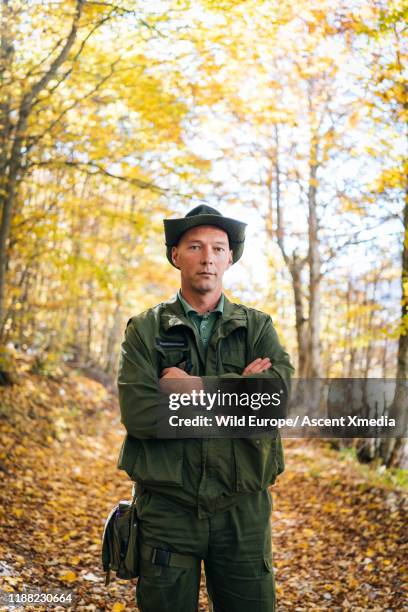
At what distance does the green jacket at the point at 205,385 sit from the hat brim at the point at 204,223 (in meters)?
0.32

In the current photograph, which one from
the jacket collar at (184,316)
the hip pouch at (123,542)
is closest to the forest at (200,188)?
the hip pouch at (123,542)

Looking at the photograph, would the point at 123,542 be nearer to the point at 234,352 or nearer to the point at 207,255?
the point at 234,352

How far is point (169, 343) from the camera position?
2783mm

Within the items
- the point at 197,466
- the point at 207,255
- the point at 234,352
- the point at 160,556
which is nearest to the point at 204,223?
the point at 207,255

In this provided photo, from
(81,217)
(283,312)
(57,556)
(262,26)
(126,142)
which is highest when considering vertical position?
(262,26)

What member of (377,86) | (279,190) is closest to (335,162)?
(279,190)

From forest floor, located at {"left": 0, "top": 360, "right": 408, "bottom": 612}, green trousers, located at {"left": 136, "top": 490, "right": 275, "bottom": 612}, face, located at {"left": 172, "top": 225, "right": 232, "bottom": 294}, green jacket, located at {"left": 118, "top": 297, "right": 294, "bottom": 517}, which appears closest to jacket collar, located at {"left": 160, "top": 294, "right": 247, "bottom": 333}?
green jacket, located at {"left": 118, "top": 297, "right": 294, "bottom": 517}

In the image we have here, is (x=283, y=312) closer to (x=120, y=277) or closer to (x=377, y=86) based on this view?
(x=120, y=277)

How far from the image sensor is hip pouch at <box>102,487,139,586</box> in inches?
106

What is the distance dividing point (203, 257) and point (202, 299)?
8.4 inches

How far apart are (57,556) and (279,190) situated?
29.6 feet

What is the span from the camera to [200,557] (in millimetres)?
2645

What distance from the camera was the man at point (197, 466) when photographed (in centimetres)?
258

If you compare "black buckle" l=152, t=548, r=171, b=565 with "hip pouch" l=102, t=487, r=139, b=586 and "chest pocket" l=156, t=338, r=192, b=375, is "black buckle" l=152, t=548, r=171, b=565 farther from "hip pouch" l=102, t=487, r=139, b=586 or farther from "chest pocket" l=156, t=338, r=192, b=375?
"chest pocket" l=156, t=338, r=192, b=375
